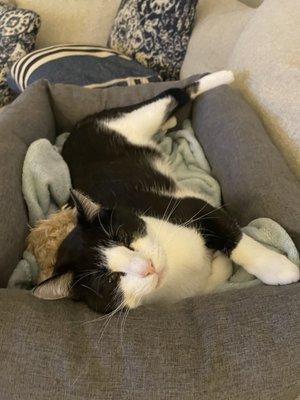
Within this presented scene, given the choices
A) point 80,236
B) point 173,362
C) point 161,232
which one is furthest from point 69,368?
point 161,232

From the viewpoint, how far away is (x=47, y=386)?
776 millimetres

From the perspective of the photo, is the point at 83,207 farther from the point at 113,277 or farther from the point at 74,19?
the point at 74,19

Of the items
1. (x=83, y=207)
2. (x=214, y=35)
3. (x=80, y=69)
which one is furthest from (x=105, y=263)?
(x=214, y=35)

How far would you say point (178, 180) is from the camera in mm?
1483

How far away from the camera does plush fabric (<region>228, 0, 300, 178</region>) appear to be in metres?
1.28

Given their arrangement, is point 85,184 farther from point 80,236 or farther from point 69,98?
point 69,98

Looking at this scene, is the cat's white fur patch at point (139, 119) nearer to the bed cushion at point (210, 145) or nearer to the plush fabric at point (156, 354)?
the bed cushion at point (210, 145)

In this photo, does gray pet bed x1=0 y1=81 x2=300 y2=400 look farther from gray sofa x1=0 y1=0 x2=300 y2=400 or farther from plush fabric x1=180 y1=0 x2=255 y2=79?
plush fabric x1=180 y1=0 x2=255 y2=79

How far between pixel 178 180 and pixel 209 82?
1.37ft

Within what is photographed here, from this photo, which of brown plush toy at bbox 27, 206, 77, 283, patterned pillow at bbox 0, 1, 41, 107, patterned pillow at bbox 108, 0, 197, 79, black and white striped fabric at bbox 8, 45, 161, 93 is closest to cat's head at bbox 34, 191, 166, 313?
brown plush toy at bbox 27, 206, 77, 283

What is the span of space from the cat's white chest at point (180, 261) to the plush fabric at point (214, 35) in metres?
1.01

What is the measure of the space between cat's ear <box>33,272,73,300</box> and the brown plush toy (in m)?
0.23

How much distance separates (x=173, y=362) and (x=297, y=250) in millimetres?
460

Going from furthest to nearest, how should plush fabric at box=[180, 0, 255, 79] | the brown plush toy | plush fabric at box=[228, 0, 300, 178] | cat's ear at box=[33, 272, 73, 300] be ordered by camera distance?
plush fabric at box=[180, 0, 255, 79] → plush fabric at box=[228, 0, 300, 178] → the brown plush toy → cat's ear at box=[33, 272, 73, 300]
